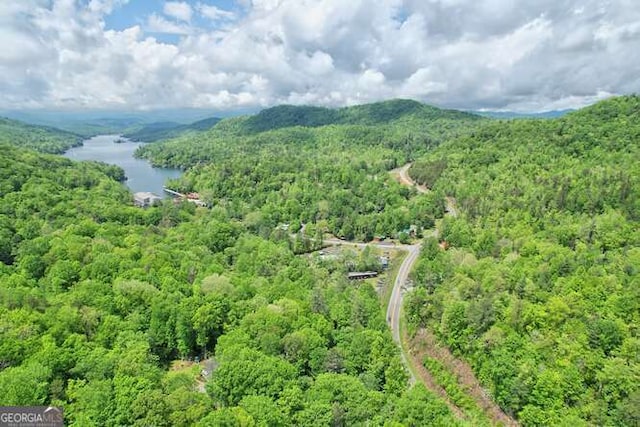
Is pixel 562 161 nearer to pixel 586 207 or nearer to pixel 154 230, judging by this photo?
pixel 586 207

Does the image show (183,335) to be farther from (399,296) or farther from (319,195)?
(319,195)

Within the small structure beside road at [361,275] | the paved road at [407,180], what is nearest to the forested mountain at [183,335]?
the small structure beside road at [361,275]

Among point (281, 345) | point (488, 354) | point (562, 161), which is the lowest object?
point (488, 354)

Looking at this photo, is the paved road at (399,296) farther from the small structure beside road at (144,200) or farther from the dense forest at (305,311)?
the small structure beside road at (144,200)

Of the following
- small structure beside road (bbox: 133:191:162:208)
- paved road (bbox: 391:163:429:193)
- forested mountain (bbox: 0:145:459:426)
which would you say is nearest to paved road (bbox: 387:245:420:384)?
forested mountain (bbox: 0:145:459:426)

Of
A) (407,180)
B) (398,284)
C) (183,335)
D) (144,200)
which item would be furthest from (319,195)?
(183,335)

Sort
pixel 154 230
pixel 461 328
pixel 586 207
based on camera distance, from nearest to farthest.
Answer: pixel 461 328, pixel 154 230, pixel 586 207

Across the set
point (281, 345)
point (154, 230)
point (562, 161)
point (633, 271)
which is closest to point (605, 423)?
point (633, 271)
